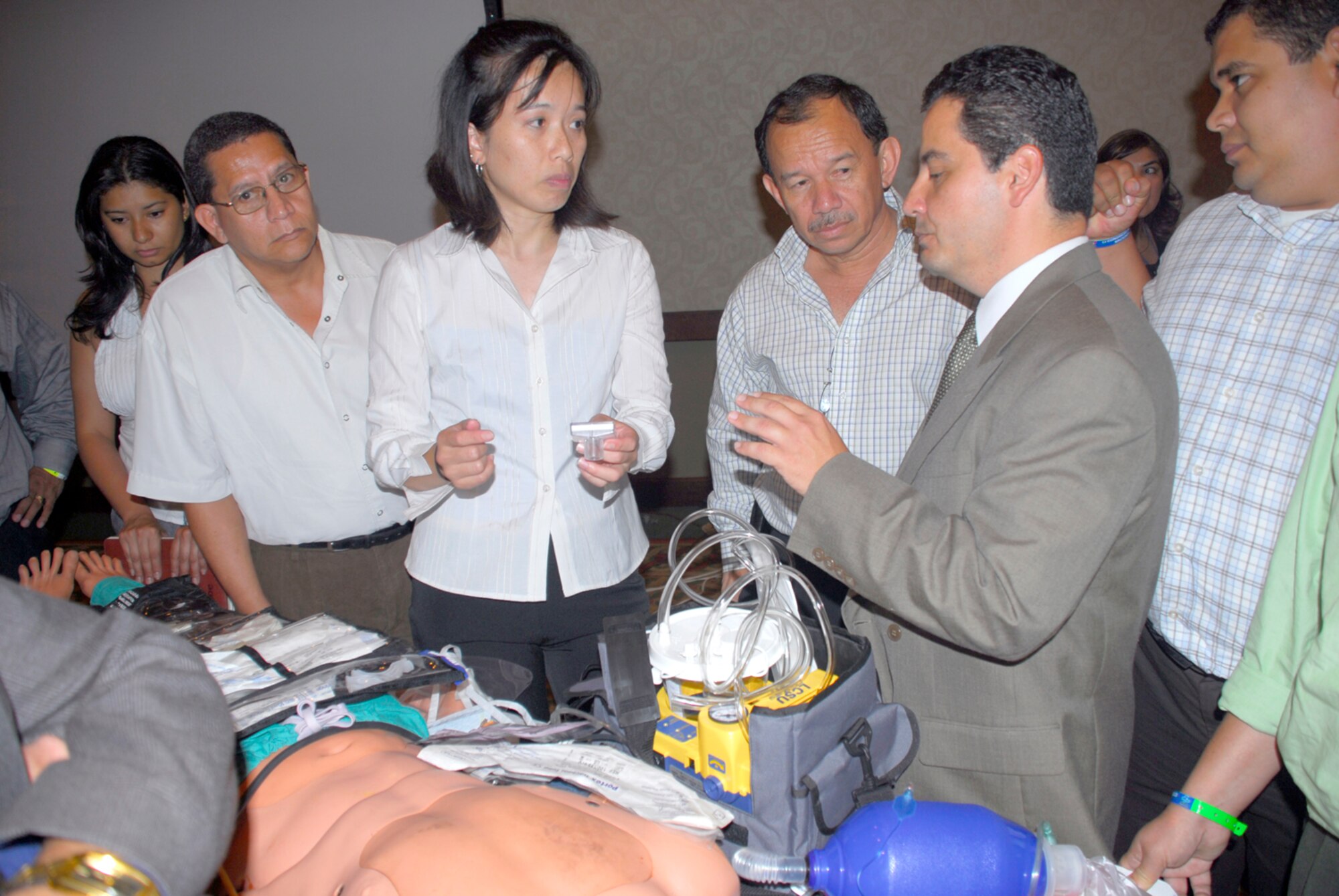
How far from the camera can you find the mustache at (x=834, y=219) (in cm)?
202

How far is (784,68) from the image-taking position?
428cm

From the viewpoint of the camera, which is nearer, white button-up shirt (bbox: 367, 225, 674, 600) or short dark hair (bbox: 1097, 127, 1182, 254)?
white button-up shirt (bbox: 367, 225, 674, 600)

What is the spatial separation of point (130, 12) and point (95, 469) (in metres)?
2.76

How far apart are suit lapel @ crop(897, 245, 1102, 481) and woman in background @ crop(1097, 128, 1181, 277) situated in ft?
6.48

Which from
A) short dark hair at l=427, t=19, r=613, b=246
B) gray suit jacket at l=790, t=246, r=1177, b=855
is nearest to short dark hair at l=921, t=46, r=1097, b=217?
gray suit jacket at l=790, t=246, r=1177, b=855

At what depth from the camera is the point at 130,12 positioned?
407 centimetres

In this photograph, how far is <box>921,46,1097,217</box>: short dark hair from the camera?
1.25m

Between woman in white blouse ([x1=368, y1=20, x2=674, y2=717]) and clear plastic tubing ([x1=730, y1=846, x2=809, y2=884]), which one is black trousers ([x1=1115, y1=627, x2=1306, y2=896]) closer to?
clear plastic tubing ([x1=730, y1=846, x2=809, y2=884])

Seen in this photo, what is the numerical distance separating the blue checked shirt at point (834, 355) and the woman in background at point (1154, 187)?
4.42 ft

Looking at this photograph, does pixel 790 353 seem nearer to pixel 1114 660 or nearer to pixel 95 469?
pixel 1114 660

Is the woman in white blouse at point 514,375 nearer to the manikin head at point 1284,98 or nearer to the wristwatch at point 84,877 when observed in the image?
the wristwatch at point 84,877

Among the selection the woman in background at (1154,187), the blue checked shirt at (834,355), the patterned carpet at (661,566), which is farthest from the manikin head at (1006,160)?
the patterned carpet at (661,566)

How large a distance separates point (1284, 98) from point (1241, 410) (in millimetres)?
529

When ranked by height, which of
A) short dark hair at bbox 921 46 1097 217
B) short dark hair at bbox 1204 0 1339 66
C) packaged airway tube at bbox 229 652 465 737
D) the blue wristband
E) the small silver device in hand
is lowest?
packaged airway tube at bbox 229 652 465 737
